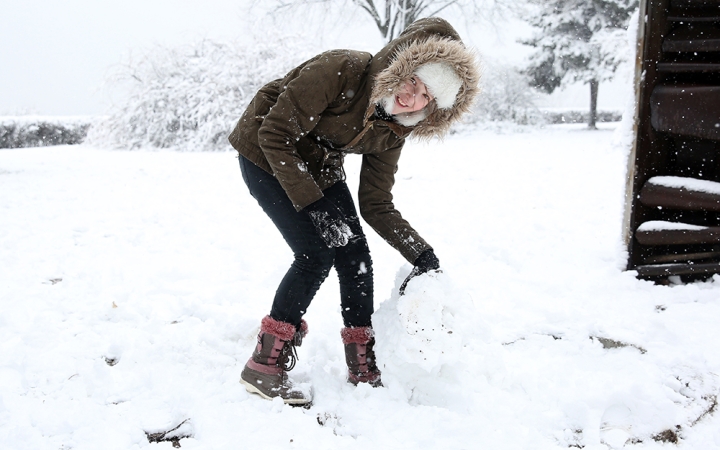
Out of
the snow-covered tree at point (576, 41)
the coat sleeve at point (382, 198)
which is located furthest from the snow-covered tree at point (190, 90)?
the coat sleeve at point (382, 198)

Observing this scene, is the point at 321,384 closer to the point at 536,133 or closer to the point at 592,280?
the point at 592,280

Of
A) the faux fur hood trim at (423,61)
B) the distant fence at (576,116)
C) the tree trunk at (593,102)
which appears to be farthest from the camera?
the distant fence at (576,116)

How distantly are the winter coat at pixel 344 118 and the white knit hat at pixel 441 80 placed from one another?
2 centimetres

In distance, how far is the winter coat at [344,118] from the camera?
6.15 feet

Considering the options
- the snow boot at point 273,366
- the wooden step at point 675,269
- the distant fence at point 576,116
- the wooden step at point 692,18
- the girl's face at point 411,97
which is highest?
the wooden step at point 692,18

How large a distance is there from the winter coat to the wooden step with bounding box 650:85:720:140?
1.63 m

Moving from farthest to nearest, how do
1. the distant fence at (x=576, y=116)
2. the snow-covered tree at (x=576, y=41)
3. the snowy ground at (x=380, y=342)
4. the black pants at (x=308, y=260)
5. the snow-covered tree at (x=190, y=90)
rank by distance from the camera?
the distant fence at (x=576, y=116)
the snow-covered tree at (x=576, y=41)
the snow-covered tree at (x=190, y=90)
the black pants at (x=308, y=260)
the snowy ground at (x=380, y=342)

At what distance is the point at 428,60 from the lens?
1875 millimetres

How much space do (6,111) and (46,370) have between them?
61.7ft

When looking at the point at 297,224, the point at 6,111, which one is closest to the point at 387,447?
the point at 297,224

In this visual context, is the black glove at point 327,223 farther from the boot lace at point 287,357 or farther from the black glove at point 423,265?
the boot lace at point 287,357

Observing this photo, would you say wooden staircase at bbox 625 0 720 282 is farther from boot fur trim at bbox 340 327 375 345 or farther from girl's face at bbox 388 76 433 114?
boot fur trim at bbox 340 327 375 345

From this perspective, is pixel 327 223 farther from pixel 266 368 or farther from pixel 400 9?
pixel 400 9

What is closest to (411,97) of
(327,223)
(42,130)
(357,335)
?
(327,223)
